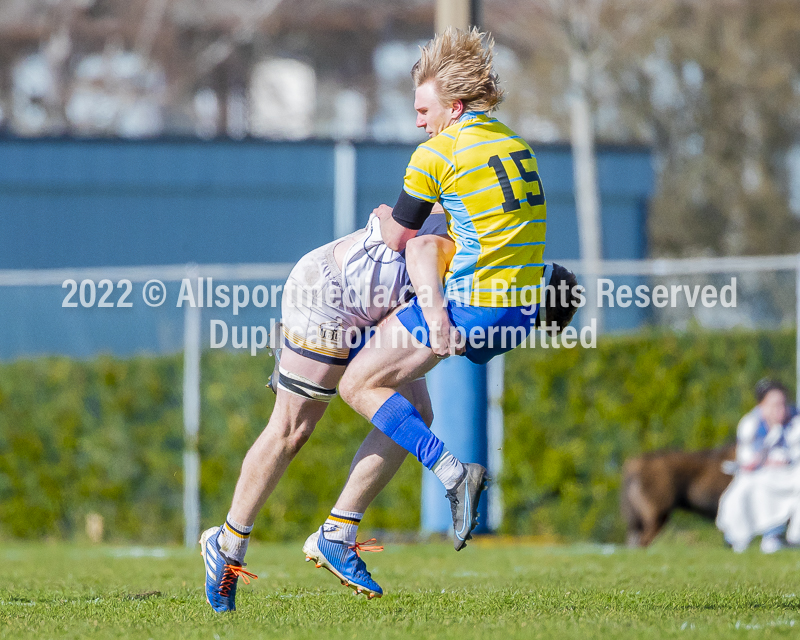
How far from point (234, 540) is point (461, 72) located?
2.12 metres

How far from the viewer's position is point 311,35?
31.9 m

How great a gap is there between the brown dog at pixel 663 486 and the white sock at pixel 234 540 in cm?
562

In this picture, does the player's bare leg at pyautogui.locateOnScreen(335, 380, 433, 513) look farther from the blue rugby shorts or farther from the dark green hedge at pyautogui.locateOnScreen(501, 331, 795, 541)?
the dark green hedge at pyautogui.locateOnScreen(501, 331, 795, 541)

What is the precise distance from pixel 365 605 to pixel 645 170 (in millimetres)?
16415

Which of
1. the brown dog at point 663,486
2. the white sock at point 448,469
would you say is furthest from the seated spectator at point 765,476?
the white sock at point 448,469

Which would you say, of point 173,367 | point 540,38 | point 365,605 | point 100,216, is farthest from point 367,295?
point 540,38

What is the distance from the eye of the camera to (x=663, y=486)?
31.0ft

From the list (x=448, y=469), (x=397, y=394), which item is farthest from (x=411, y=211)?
(x=448, y=469)

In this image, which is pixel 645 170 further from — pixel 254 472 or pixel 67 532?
pixel 254 472

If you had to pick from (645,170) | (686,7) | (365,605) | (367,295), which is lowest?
(365,605)

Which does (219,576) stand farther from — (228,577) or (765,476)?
(765,476)

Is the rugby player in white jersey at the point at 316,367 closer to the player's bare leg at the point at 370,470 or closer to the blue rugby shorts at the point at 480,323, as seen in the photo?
the player's bare leg at the point at 370,470

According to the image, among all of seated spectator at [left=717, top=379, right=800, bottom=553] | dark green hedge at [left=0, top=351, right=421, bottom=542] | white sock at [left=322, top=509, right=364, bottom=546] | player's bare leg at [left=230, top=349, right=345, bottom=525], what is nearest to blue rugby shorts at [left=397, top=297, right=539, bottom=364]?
player's bare leg at [left=230, top=349, right=345, bottom=525]

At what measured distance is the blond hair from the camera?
441 centimetres
